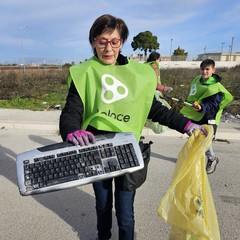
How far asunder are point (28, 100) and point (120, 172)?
27.7ft

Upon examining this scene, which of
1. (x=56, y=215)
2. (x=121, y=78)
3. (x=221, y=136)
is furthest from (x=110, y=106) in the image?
(x=221, y=136)

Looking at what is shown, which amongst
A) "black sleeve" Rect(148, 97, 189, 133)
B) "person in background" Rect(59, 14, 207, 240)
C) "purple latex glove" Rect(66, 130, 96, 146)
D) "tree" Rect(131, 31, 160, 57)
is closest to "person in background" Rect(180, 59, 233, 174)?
"black sleeve" Rect(148, 97, 189, 133)

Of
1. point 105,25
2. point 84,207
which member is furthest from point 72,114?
point 84,207

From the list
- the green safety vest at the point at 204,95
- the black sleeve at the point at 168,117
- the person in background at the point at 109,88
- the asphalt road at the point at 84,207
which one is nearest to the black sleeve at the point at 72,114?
the person in background at the point at 109,88

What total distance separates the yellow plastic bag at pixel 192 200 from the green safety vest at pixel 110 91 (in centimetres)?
46

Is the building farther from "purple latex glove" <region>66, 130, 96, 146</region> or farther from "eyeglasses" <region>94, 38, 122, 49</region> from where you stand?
"purple latex glove" <region>66, 130, 96, 146</region>

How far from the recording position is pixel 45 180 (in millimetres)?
1514

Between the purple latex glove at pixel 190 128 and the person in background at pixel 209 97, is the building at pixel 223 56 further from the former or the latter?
the purple latex glove at pixel 190 128

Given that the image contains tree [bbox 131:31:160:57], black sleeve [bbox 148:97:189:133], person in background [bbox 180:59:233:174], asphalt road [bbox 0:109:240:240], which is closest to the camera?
black sleeve [bbox 148:97:189:133]

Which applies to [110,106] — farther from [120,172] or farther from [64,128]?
[120,172]

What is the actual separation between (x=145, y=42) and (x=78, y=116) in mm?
62310

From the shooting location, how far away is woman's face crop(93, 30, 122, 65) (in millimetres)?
1727

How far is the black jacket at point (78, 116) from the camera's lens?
167cm

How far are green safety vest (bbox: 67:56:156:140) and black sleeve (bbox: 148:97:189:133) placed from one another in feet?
0.56
